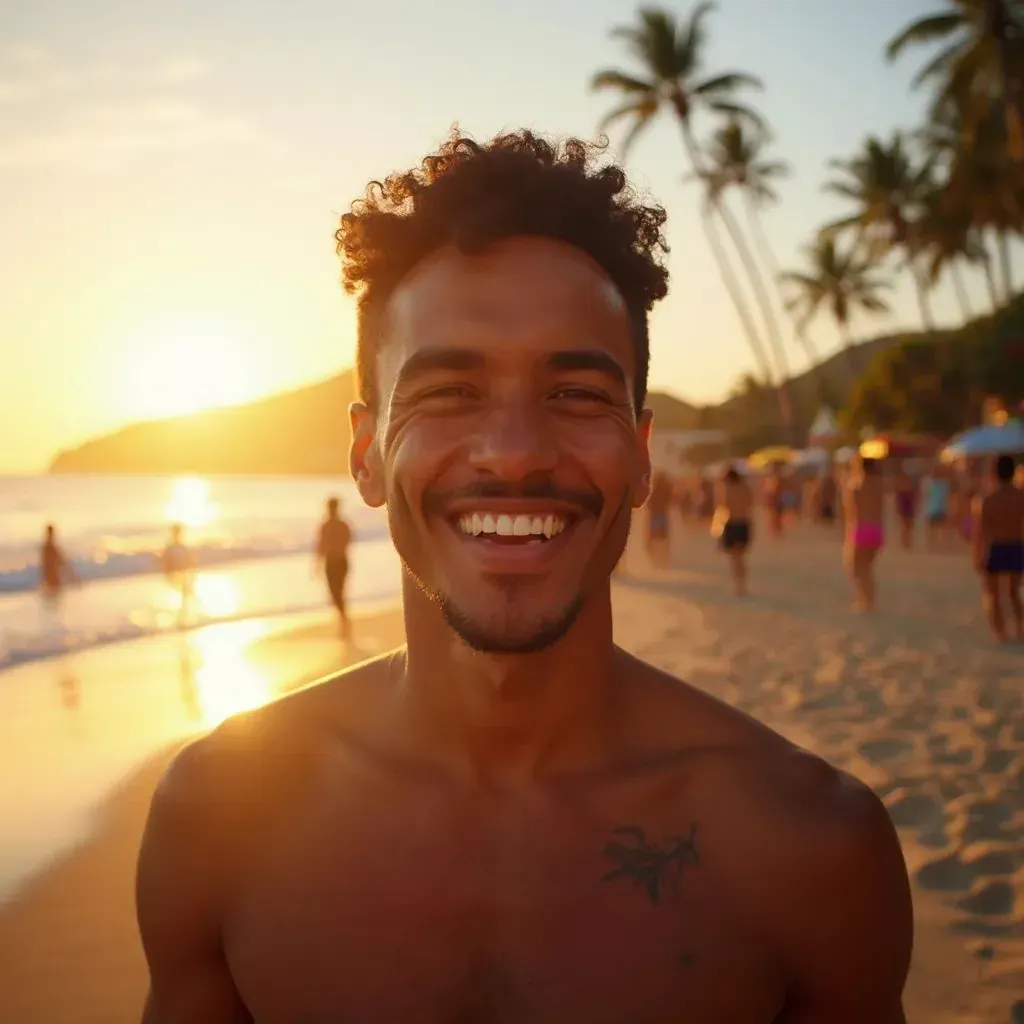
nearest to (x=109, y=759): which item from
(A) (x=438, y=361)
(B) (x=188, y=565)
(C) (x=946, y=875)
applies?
(C) (x=946, y=875)

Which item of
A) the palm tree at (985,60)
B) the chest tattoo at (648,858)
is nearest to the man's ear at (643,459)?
the chest tattoo at (648,858)

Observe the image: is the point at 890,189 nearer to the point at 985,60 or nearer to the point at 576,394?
the point at 985,60

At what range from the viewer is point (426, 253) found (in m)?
1.77

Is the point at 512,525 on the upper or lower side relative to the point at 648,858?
upper

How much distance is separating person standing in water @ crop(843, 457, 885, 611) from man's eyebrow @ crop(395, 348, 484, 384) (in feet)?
32.0

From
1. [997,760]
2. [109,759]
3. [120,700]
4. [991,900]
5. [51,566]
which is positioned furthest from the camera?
[51,566]

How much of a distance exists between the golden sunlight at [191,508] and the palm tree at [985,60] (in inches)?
1534

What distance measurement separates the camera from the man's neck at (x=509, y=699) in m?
1.73

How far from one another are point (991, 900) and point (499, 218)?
3075mm

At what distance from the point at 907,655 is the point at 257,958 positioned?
7.31m

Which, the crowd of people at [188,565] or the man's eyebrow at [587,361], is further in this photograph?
the crowd of people at [188,565]

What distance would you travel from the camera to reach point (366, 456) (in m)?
1.85

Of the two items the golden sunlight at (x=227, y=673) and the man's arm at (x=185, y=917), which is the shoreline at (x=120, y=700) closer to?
the golden sunlight at (x=227, y=673)

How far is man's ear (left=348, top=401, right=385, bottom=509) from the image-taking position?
1815mm
